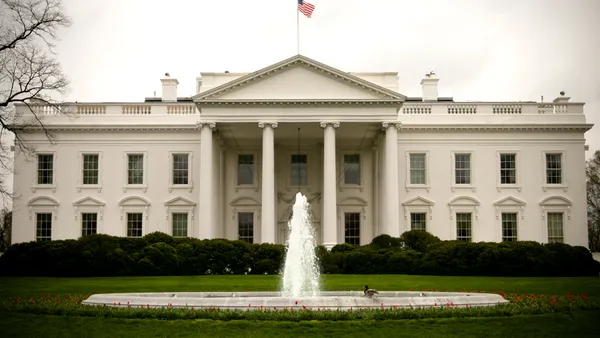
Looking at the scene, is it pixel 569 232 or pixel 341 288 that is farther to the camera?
pixel 569 232

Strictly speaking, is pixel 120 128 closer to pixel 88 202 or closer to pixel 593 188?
pixel 88 202

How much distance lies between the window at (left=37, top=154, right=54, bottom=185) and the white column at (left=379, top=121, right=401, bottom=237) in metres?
21.3

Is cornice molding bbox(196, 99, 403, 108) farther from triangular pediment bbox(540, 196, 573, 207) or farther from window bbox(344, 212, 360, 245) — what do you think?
triangular pediment bbox(540, 196, 573, 207)

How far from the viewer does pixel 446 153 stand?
44906 millimetres

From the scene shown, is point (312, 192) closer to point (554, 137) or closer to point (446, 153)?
point (446, 153)

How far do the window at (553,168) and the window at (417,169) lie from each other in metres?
7.95

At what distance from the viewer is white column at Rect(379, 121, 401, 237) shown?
39.6 m

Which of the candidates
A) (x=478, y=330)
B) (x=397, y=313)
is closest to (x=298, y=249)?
(x=397, y=313)

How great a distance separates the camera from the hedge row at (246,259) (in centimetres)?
3247

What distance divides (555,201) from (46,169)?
32758 mm

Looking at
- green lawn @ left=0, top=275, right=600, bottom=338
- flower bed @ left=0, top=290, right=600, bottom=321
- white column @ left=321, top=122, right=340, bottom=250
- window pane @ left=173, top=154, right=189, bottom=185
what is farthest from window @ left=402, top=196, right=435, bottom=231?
green lawn @ left=0, top=275, right=600, bottom=338

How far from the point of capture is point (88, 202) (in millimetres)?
44312

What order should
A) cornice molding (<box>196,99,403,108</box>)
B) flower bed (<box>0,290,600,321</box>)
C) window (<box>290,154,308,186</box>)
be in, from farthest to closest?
window (<box>290,154,308,186</box>) → cornice molding (<box>196,99,403,108</box>) → flower bed (<box>0,290,600,321</box>)

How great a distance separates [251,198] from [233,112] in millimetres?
7654
